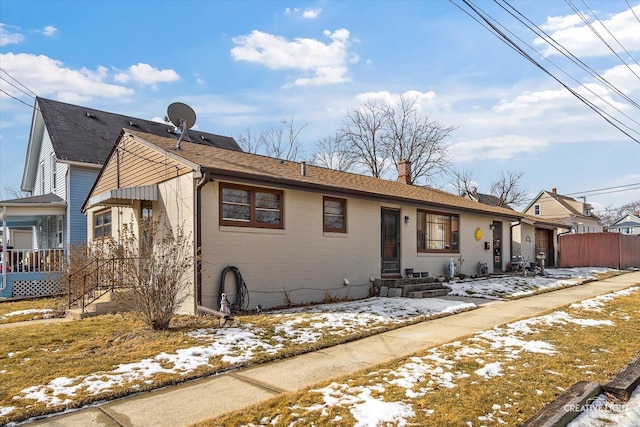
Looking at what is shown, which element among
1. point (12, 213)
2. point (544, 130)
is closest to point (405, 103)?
point (544, 130)

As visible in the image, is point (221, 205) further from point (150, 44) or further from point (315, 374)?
point (150, 44)

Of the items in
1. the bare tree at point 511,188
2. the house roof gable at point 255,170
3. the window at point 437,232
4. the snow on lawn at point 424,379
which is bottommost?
the snow on lawn at point 424,379

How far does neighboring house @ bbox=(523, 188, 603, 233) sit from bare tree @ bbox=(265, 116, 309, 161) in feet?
85.1

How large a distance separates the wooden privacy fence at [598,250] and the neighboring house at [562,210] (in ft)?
67.9

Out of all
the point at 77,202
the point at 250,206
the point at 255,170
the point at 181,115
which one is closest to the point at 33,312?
the point at 250,206

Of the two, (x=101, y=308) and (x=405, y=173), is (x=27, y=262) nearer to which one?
(x=101, y=308)

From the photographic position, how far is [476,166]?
1706 inches

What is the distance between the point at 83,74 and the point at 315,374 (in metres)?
12.1

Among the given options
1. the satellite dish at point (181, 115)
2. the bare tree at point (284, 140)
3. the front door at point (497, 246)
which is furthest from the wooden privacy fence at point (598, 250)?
the satellite dish at point (181, 115)

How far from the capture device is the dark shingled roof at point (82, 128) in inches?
696

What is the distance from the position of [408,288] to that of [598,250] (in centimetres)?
1699

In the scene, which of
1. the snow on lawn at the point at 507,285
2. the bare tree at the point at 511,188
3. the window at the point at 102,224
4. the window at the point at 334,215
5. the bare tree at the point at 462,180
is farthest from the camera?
the bare tree at the point at 511,188

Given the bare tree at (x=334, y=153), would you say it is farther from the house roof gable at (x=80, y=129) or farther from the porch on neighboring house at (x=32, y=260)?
the porch on neighboring house at (x=32, y=260)

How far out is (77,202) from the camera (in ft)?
56.2
